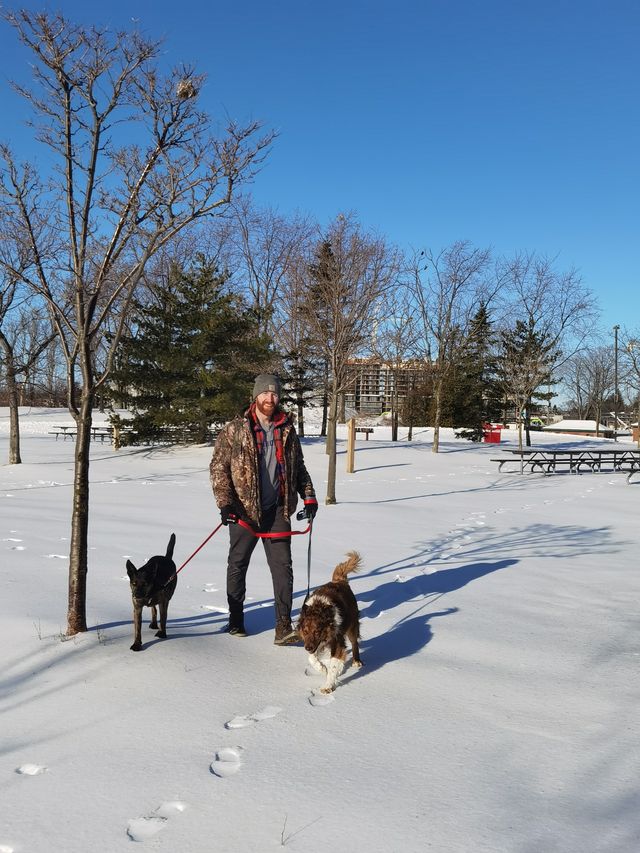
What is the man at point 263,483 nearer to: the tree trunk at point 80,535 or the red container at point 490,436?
the tree trunk at point 80,535

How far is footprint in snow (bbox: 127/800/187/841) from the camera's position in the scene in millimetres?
2467

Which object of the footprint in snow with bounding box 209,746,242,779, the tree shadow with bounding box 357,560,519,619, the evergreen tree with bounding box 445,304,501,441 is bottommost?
the tree shadow with bounding box 357,560,519,619

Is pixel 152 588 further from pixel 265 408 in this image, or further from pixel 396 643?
pixel 396 643

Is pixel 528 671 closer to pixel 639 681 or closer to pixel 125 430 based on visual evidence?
pixel 639 681

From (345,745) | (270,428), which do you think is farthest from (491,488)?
(345,745)

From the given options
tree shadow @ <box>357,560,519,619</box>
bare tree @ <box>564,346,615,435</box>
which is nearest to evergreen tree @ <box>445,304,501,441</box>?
bare tree @ <box>564,346,615,435</box>

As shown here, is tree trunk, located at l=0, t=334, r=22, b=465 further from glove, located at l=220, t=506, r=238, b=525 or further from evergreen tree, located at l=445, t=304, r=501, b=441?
evergreen tree, located at l=445, t=304, r=501, b=441

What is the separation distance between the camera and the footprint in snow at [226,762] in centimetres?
290

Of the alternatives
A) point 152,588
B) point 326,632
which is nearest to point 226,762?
point 326,632

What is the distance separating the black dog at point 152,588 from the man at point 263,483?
46 cm

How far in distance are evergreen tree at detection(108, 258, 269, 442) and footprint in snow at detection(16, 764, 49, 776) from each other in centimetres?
2043

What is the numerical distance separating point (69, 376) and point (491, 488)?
14632 mm

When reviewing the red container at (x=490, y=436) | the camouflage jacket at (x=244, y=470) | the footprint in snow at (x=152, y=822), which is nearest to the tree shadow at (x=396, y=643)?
the camouflage jacket at (x=244, y=470)

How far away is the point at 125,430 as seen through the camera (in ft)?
82.9
